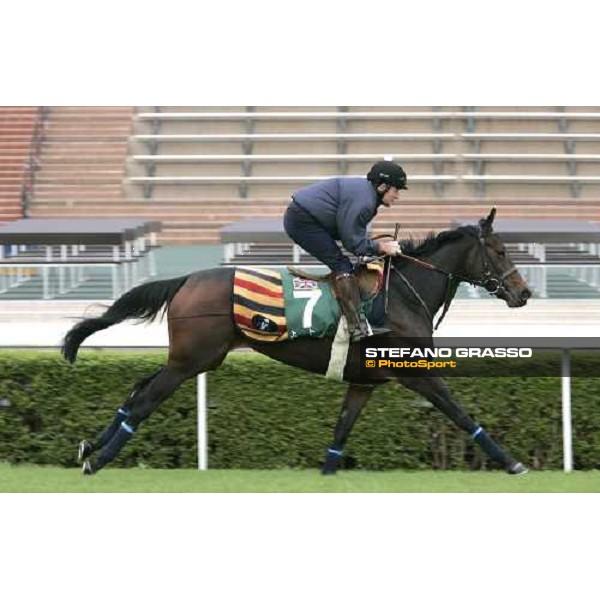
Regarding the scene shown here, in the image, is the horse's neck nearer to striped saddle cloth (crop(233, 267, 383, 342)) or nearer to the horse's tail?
striped saddle cloth (crop(233, 267, 383, 342))

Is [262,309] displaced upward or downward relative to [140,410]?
upward

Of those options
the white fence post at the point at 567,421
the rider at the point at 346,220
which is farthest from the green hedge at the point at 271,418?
the rider at the point at 346,220

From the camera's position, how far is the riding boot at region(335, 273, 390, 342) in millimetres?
5590

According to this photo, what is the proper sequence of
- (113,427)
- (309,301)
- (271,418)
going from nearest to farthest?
1. (309,301)
2. (113,427)
3. (271,418)

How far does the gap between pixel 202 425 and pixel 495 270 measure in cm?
156

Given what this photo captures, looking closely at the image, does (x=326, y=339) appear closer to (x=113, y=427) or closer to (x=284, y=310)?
(x=284, y=310)

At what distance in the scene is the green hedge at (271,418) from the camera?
235 inches

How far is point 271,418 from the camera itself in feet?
19.7

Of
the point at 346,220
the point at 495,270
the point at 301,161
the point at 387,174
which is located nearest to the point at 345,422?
the point at 346,220

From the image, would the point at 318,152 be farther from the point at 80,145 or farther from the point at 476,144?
the point at 80,145

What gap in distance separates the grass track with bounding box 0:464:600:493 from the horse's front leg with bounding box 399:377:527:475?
0.30 ft

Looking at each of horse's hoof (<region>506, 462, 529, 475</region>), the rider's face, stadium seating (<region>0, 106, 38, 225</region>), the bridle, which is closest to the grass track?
horse's hoof (<region>506, 462, 529, 475</region>)

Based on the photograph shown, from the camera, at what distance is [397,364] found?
18.2ft
